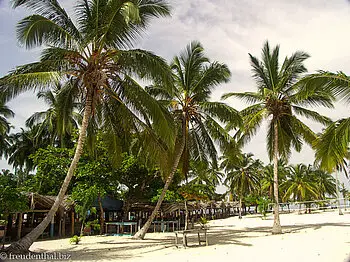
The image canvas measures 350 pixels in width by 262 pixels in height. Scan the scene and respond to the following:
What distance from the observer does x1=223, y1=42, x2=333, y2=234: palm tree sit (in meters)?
17.2

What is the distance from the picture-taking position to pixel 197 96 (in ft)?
53.9

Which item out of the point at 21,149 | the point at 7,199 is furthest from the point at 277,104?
the point at 21,149

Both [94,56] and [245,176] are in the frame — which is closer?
[94,56]

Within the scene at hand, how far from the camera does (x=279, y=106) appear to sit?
17.5m

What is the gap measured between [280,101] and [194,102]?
15.9 feet

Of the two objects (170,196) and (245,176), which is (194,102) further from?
(245,176)

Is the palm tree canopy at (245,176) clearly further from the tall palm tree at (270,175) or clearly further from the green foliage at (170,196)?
the green foliage at (170,196)

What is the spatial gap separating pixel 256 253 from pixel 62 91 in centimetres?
947

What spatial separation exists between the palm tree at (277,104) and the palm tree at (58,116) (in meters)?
9.05

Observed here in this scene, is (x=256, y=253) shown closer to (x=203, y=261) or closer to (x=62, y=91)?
(x=203, y=261)

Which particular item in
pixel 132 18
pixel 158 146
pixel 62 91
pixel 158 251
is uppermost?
pixel 132 18

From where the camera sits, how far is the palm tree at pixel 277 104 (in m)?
17.2

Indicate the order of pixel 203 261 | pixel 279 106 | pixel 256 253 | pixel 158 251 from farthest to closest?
pixel 279 106 < pixel 158 251 < pixel 256 253 < pixel 203 261

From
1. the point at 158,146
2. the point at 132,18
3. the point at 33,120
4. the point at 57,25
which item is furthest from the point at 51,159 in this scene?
the point at 132,18
